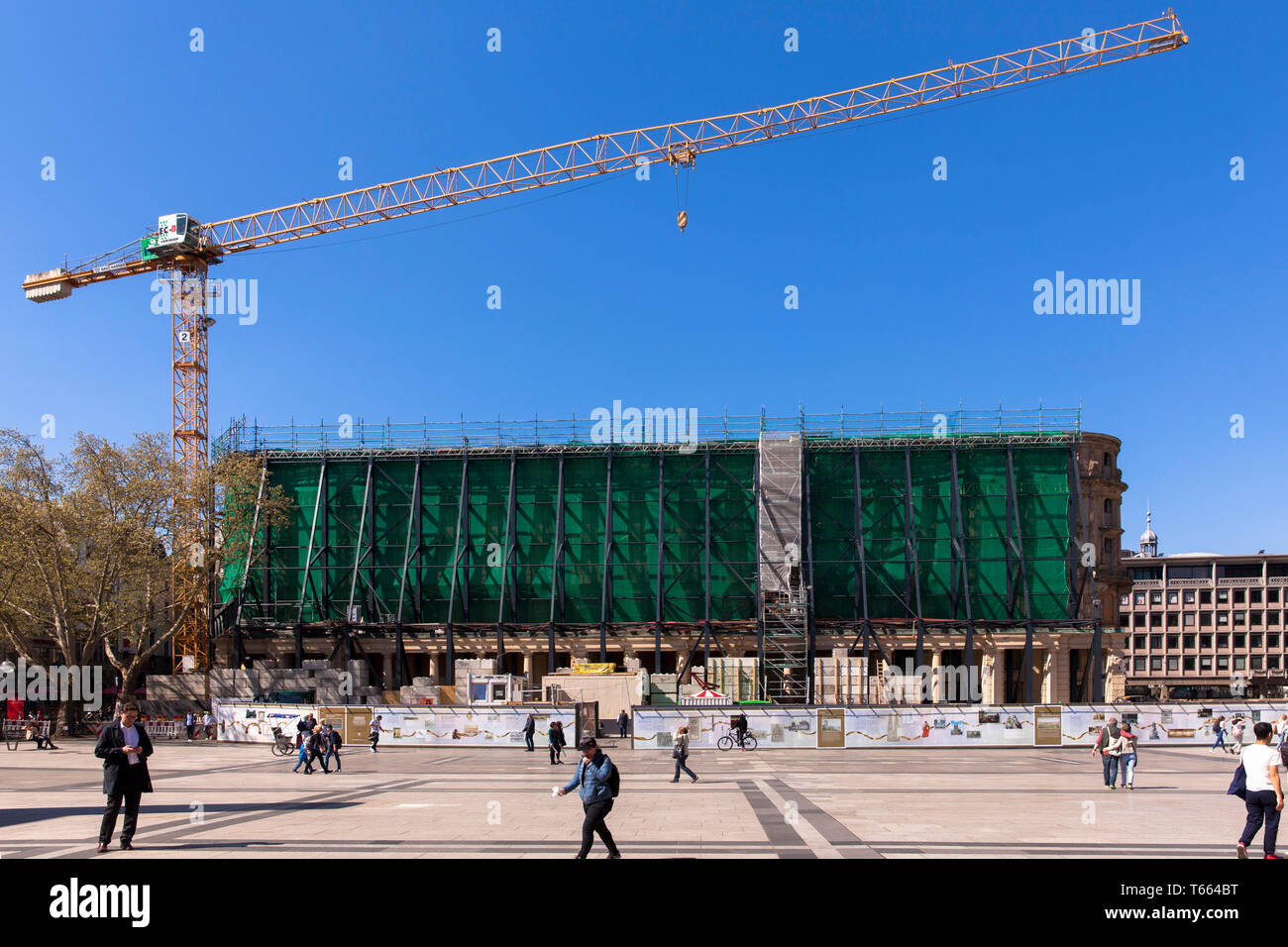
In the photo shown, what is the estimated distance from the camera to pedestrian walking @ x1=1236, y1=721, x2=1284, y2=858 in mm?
12094

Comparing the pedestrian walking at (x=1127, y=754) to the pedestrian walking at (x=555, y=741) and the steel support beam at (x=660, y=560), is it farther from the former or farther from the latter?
the steel support beam at (x=660, y=560)

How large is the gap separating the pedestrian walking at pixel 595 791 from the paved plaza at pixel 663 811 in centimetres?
180

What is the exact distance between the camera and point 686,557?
7344cm

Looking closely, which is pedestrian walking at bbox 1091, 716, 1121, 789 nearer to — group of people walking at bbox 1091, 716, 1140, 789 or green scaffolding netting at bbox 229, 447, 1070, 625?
group of people walking at bbox 1091, 716, 1140, 789

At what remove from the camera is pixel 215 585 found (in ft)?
244

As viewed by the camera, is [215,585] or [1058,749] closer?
[1058,749]

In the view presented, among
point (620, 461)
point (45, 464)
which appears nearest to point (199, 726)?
point (45, 464)

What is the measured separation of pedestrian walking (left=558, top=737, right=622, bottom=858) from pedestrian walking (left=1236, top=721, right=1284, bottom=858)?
23.5 feet

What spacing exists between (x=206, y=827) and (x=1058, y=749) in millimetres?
33194

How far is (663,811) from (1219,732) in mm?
29888

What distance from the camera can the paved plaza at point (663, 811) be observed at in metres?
14.7
